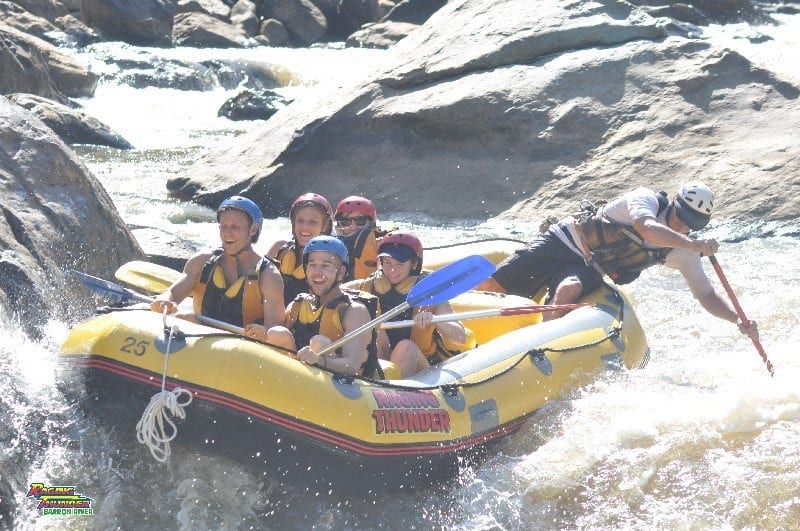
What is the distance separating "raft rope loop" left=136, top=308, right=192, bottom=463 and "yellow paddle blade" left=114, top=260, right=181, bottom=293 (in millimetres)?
1552

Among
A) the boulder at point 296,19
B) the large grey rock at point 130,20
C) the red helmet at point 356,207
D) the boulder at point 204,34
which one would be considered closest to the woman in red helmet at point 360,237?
the red helmet at point 356,207

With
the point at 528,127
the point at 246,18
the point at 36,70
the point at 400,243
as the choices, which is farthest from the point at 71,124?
the point at 246,18

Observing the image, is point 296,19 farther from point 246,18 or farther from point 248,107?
point 248,107

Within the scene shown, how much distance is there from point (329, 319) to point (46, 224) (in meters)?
1.99

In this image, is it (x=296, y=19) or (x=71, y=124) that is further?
(x=296, y=19)

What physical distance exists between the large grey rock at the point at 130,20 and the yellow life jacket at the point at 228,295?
653 inches

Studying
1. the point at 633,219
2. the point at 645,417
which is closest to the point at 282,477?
the point at 645,417

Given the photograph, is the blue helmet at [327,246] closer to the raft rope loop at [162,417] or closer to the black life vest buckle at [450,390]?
the black life vest buckle at [450,390]

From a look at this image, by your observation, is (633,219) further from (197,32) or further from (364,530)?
(197,32)

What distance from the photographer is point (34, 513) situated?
171 inches

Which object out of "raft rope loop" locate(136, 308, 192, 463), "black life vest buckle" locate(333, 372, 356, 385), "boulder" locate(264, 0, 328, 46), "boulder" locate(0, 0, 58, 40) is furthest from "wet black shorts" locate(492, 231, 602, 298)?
"boulder" locate(264, 0, 328, 46)

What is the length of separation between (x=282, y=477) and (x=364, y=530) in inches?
15.3

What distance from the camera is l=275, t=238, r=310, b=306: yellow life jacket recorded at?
216 inches

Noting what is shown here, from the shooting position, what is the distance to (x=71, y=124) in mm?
13117
